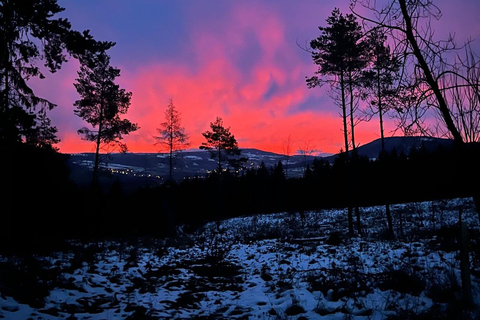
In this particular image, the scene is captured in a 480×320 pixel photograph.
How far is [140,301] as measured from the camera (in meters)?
5.61

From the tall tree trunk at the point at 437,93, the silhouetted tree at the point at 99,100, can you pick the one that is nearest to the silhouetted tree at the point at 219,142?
the silhouetted tree at the point at 99,100

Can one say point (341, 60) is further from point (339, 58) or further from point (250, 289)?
point (250, 289)

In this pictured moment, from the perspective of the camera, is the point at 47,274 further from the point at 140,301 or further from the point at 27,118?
the point at 27,118

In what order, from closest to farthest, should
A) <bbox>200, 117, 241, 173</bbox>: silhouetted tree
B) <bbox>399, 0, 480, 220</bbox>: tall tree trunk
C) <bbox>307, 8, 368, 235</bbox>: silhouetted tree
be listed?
<bbox>399, 0, 480, 220</bbox>: tall tree trunk, <bbox>307, 8, 368, 235</bbox>: silhouetted tree, <bbox>200, 117, 241, 173</bbox>: silhouetted tree

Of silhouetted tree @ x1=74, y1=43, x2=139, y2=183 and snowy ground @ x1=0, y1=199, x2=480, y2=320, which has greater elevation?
silhouetted tree @ x1=74, y1=43, x2=139, y2=183

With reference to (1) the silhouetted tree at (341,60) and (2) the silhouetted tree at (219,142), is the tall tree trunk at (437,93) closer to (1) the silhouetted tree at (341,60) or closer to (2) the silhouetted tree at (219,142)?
(1) the silhouetted tree at (341,60)

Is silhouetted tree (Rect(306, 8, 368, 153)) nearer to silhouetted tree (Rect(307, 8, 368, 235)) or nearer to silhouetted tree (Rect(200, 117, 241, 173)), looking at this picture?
silhouetted tree (Rect(307, 8, 368, 235))

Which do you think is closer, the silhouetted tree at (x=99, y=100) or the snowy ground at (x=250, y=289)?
the snowy ground at (x=250, y=289)

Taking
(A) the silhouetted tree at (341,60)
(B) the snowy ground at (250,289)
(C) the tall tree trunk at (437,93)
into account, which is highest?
(A) the silhouetted tree at (341,60)

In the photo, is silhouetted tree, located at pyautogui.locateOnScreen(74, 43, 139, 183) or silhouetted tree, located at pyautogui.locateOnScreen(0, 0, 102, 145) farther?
silhouetted tree, located at pyautogui.locateOnScreen(74, 43, 139, 183)

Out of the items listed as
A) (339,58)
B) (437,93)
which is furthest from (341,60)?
(437,93)

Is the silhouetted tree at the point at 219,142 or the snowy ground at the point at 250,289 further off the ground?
the silhouetted tree at the point at 219,142

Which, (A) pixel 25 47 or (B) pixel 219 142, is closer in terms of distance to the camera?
(A) pixel 25 47

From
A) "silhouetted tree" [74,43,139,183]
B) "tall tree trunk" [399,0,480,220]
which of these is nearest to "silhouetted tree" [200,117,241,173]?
"silhouetted tree" [74,43,139,183]
